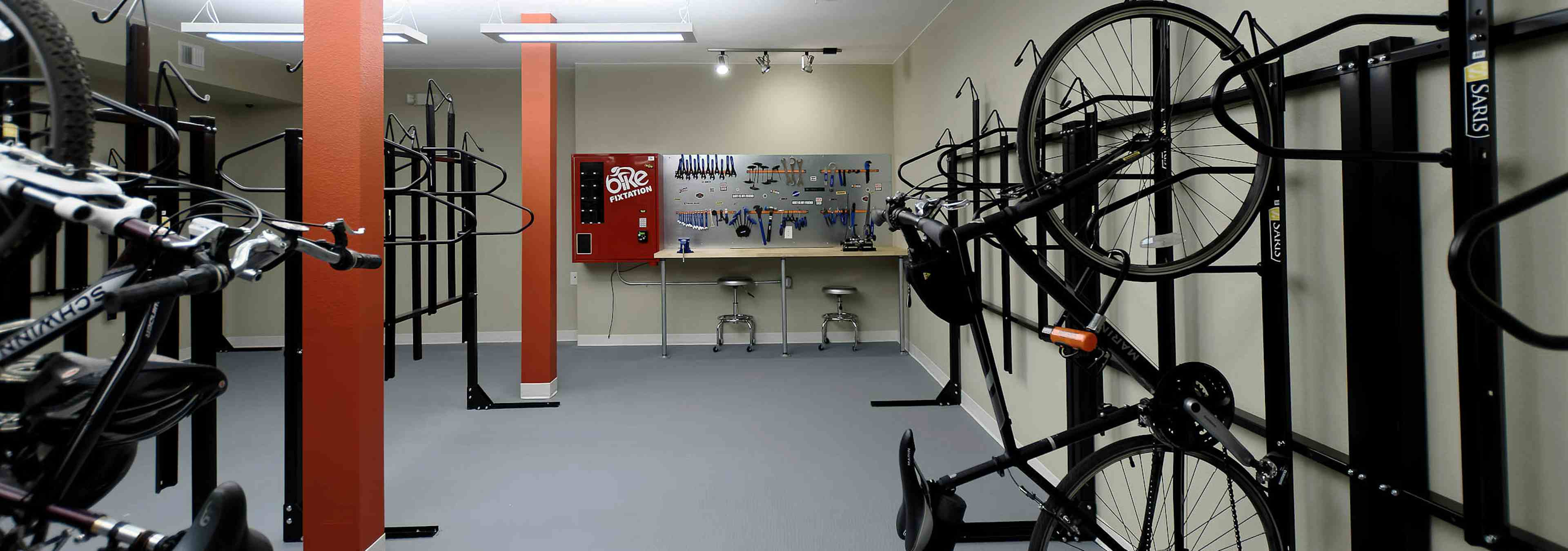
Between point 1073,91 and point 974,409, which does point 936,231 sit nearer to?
point 1073,91

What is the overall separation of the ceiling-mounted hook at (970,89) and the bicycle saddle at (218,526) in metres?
3.34

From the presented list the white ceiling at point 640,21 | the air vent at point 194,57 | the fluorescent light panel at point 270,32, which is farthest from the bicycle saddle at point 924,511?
the air vent at point 194,57

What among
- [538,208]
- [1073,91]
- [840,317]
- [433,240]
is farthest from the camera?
[840,317]

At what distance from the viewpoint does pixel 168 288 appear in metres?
0.98

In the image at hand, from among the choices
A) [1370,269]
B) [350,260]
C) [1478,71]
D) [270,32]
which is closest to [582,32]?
[270,32]

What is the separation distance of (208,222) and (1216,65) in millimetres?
2182

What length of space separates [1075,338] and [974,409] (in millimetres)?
2869

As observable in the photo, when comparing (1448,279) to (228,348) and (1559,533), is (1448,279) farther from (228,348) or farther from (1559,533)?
(228,348)

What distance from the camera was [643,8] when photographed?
15.6 feet

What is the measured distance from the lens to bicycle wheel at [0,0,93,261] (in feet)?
3.32

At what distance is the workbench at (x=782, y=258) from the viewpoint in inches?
234

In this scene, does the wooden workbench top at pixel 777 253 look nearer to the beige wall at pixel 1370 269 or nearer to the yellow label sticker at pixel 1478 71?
the beige wall at pixel 1370 269

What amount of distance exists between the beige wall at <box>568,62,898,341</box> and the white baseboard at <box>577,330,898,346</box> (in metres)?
0.03

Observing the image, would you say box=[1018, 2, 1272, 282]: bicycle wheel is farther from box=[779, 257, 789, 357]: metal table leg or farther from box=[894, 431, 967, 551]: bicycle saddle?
box=[779, 257, 789, 357]: metal table leg
